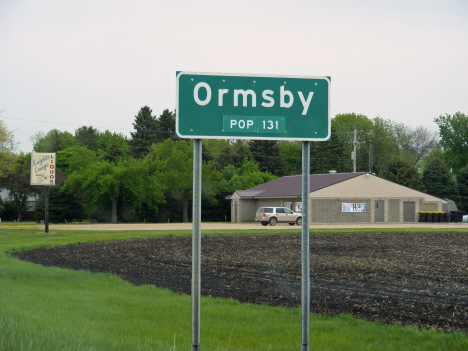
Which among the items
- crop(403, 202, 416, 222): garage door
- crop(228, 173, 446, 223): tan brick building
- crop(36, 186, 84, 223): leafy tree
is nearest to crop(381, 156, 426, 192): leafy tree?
crop(228, 173, 446, 223): tan brick building

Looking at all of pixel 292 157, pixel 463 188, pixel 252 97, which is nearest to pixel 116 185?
pixel 292 157

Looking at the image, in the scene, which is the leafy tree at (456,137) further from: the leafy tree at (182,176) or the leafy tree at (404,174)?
the leafy tree at (182,176)

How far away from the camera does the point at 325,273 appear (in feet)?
44.7

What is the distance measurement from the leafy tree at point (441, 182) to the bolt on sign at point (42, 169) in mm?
57716

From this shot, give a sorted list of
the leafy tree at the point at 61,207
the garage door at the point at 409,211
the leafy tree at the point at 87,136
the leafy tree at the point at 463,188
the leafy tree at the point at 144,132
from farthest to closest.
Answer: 1. the leafy tree at the point at 87,136
2. the leafy tree at the point at 144,132
3. the leafy tree at the point at 463,188
4. the leafy tree at the point at 61,207
5. the garage door at the point at 409,211

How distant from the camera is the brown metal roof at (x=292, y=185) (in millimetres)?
52562

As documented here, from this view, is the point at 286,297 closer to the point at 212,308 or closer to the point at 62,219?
the point at 212,308

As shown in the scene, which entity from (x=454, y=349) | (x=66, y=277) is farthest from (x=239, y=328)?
(x=66, y=277)

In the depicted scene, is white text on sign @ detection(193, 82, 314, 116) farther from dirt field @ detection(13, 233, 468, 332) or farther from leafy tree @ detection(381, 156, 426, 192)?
leafy tree @ detection(381, 156, 426, 192)

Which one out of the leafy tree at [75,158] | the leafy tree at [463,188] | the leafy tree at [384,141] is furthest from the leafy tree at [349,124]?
the leafy tree at [75,158]

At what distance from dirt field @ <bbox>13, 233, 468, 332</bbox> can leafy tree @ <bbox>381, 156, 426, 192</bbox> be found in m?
55.0

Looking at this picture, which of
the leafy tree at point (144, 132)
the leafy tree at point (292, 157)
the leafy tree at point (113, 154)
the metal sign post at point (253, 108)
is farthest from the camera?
the leafy tree at point (144, 132)

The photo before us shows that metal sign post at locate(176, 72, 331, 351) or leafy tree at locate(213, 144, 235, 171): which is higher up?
leafy tree at locate(213, 144, 235, 171)

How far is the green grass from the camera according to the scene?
6012 mm
